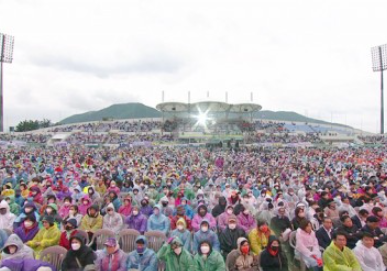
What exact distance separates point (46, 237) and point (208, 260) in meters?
2.53

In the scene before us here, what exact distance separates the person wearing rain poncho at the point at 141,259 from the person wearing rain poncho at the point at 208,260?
24.2 inches

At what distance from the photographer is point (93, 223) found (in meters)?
6.22

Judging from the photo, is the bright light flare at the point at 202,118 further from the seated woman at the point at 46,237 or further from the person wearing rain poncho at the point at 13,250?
the person wearing rain poncho at the point at 13,250

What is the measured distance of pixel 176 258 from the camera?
15.4 ft

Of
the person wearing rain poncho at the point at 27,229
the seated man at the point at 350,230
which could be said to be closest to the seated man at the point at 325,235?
the seated man at the point at 350,230

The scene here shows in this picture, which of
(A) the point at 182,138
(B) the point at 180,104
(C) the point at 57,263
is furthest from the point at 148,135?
(C) the point at 57,263

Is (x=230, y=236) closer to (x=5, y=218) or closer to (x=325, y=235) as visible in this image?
(x=325, y=235)

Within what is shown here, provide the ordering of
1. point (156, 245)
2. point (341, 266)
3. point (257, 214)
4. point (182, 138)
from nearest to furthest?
point (341, 266) → point (156, 245) → point (257, 214) → point (182, 138)

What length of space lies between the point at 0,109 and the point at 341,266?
49.0 m

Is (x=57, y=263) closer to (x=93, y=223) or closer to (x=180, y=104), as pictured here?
Result: (x=93, y=223)

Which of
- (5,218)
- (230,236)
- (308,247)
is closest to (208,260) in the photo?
(230,236)

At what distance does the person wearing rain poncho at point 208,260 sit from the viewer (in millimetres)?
4598

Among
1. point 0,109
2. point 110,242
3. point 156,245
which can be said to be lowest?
point 156,245

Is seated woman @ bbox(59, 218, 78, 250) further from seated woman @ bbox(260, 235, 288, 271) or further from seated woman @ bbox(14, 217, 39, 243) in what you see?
seated woman @ bbox(260, 235, 288, 271)
